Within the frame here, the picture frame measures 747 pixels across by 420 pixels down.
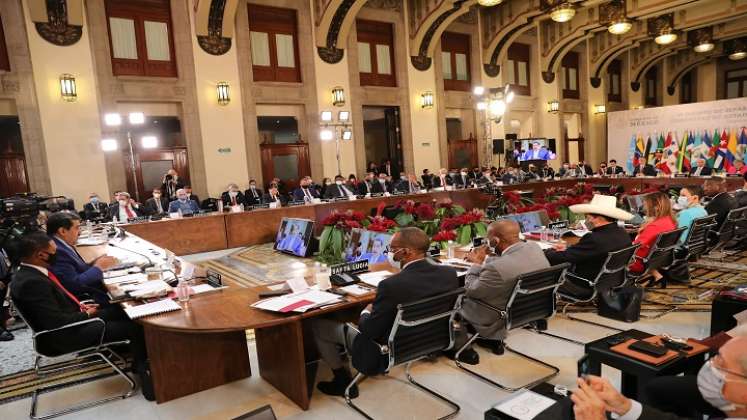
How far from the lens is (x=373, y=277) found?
3.25 m

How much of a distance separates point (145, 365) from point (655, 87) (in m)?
23.6

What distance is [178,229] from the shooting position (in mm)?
7602

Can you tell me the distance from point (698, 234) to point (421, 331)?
136 inches

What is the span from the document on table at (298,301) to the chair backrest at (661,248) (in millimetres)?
2735

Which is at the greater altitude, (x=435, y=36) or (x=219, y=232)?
(x=435, y=36)

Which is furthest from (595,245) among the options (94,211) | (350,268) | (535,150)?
(535,150)

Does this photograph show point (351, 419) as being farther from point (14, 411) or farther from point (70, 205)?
point (70, 205)

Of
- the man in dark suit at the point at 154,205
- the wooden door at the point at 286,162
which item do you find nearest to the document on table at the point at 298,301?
the man in dark suit at the point at 154,205

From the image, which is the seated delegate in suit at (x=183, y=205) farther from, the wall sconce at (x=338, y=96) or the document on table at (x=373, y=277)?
the document on table at (x=373, y=277)

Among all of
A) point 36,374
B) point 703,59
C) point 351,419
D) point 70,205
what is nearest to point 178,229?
point 70,205

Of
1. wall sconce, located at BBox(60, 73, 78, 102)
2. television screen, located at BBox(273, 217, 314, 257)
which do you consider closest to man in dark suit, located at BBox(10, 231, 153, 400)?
television screen, located at BBox(273, 217, 314, 257)

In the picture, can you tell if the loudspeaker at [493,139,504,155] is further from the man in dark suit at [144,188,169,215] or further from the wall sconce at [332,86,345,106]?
the man in dark suit at [144,188,169,215]

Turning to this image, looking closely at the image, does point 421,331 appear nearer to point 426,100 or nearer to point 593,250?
point 593,250

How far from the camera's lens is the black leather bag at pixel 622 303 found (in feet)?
12.5
